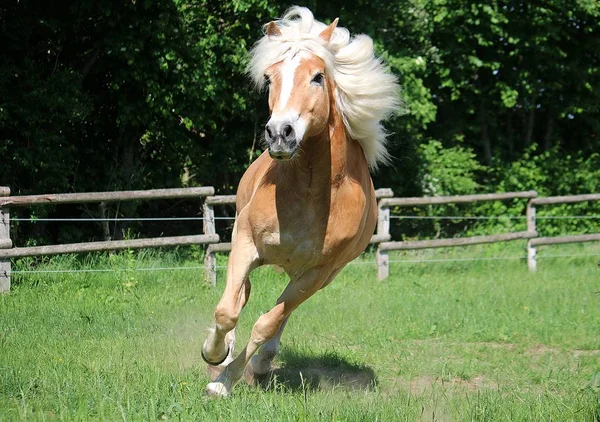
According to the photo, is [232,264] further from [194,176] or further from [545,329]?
[194,176]

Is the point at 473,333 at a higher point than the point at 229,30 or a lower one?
lower

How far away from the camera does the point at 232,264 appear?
5508 millimetres

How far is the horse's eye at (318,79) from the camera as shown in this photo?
16.7ft

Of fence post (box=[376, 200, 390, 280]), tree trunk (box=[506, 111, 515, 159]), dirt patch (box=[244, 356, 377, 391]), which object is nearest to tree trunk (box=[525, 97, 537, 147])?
tree trunk (box=[506, 111, 515, 159])

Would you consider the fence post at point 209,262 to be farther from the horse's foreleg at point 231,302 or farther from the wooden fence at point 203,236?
the horse's foreleg at point 231,302

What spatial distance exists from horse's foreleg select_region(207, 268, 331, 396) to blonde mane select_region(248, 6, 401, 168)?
3.69 ft

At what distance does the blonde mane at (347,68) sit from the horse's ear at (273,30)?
3cm

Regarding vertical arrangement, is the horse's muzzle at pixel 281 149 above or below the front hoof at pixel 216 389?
above

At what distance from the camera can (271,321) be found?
5.42m

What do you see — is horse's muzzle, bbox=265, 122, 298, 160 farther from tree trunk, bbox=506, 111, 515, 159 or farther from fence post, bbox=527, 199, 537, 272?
tree trunk, bbox=506, 111, 515, 159

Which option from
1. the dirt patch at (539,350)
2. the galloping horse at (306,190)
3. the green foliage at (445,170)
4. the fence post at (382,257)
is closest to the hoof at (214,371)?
the galloping horse at (306,190)

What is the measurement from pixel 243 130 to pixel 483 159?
6575 millimetres

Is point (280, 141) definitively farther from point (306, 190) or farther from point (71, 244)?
point (71, 244)

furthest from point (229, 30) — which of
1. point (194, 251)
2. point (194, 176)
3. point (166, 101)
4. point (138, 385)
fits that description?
point (138, 385)
